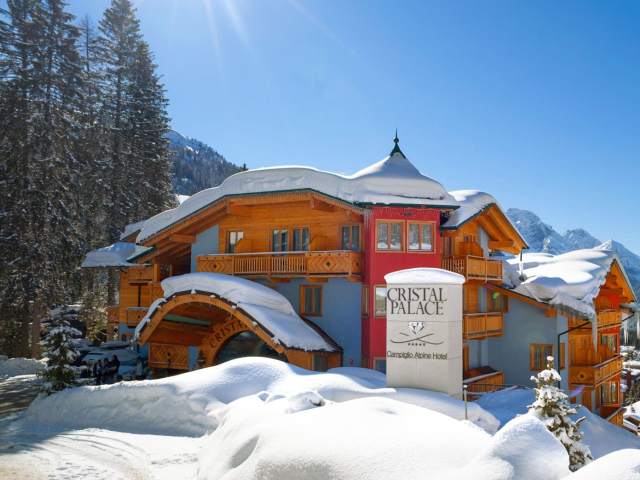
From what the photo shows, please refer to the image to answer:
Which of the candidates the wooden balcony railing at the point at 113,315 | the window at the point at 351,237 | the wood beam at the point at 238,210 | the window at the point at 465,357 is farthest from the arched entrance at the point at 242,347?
the wooden balcony railing at the point at 113,315

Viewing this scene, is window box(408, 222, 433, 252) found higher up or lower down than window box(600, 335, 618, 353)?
higher up

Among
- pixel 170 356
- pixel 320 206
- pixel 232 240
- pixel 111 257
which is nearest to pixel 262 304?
pixel 320 206

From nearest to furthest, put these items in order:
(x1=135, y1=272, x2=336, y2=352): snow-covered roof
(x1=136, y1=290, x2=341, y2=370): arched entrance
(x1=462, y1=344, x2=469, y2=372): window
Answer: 1. (x1=135, y1=272, x2=336, y2=352): snow-covered roof
2. (x1=136, y1=290, x2=341, y2=370): arched entrance
3. (x1=462, y1=344, x2=469, y2=372): window

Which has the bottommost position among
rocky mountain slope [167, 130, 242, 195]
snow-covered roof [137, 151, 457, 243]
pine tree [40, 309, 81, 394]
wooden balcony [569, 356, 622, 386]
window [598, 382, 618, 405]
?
window [598, 382, 618, 405]

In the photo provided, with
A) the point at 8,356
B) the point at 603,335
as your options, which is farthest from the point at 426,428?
the point at 8,356

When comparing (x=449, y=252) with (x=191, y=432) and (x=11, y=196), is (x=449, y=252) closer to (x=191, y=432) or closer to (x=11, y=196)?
(x=191, y=432)

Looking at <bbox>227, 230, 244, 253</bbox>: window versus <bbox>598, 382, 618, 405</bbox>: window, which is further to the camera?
<bbox>598, 382, 618, 405</bbox>: window

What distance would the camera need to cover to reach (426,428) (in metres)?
8.81

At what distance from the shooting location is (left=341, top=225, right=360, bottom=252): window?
80.2ft

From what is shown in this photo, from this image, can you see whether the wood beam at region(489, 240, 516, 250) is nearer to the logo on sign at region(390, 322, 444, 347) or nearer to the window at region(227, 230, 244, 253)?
the window at region(227, 230, 244, 253)

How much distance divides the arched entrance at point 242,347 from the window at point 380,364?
4862mm

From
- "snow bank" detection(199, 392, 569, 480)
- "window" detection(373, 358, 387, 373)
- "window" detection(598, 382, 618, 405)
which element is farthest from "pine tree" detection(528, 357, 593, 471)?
"window" detection(598, 382, 618, 405)

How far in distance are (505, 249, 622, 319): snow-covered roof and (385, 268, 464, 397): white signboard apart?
14.4m

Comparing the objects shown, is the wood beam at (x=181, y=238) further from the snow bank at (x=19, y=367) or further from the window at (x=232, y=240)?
the snow bank at (x=19, y=367)
